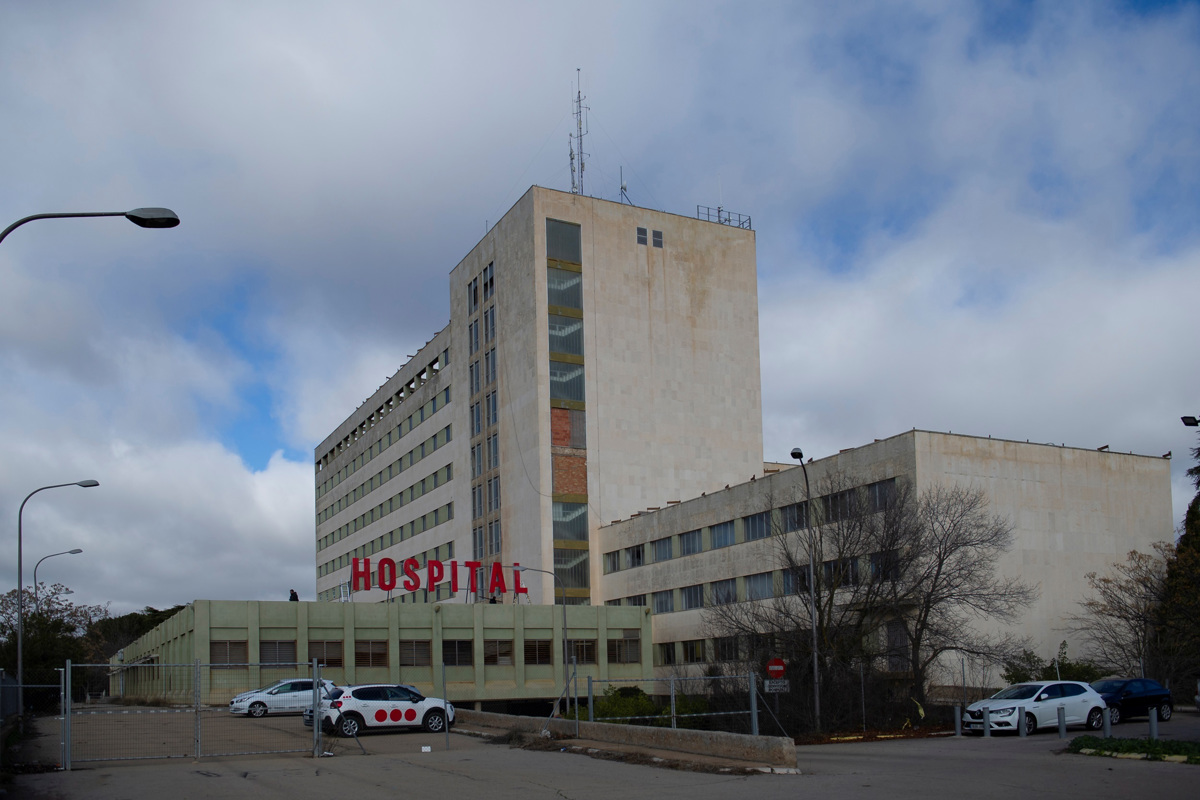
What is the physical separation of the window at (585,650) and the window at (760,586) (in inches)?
534

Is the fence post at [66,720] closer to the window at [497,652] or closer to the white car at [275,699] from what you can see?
the white car at [275,699]

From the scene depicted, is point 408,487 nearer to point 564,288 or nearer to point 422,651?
point 564,288

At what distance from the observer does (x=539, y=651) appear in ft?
221

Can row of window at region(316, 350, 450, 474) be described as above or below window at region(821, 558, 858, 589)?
above

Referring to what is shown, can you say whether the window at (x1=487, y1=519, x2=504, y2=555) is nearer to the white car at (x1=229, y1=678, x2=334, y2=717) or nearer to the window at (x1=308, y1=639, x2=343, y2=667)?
the window at (x1=308, y1=639, x2=343, y2=667)

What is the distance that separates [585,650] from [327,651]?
16371mm

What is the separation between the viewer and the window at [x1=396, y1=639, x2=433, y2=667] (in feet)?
206

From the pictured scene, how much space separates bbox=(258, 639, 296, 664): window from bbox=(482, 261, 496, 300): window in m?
33.5

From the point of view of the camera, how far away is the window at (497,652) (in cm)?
6550

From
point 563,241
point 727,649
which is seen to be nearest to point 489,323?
point 563,241

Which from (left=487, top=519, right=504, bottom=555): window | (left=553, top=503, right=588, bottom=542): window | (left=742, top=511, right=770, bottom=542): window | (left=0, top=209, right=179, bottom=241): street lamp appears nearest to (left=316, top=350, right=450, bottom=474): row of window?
(left=487, top=519, right=504, bottom=555): window

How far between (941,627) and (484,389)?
48019mm

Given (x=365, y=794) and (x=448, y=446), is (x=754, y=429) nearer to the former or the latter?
(x=448, y=446)

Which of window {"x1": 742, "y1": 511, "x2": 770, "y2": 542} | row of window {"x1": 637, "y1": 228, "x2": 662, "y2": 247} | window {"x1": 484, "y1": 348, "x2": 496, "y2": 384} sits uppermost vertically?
row of window {"x1": 637, "y1": 228, "x2": 662, "y2": 247}
